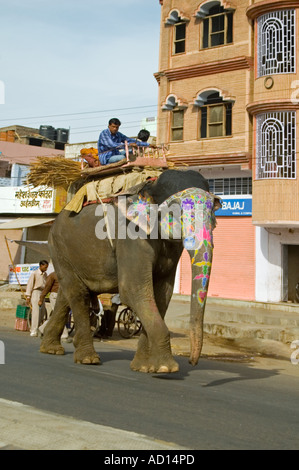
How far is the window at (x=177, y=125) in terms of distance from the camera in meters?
26.8

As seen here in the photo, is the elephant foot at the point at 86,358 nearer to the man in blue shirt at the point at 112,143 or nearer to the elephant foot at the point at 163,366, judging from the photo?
the elephant foot at the point at 163,366

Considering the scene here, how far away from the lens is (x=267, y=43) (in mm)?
24188

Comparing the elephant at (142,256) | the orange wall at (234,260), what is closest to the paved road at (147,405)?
the elephant at (142,256)

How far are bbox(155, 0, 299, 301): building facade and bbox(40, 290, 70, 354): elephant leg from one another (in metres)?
14.3

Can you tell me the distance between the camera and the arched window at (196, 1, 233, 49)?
25.9 metres

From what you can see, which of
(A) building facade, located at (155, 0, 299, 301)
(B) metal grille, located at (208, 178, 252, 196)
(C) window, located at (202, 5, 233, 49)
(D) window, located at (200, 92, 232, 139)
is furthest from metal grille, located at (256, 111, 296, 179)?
(C) window, located at (202, 5, 233, 49)

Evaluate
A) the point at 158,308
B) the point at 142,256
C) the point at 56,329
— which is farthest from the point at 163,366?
the point at 56,329

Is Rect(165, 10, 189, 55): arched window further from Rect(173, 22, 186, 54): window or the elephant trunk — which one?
the elephant trunk

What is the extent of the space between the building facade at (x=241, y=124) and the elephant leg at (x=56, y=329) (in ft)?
47.0

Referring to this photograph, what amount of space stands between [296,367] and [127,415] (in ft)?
19.7

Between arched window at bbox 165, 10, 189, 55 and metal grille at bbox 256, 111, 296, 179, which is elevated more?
arched window at bbox 165, 10, 189, 55

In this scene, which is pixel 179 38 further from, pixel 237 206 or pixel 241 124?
pixel 237 206

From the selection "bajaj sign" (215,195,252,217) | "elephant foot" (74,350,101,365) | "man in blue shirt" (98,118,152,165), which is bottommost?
"elephant foot" (74,350,101,365)
